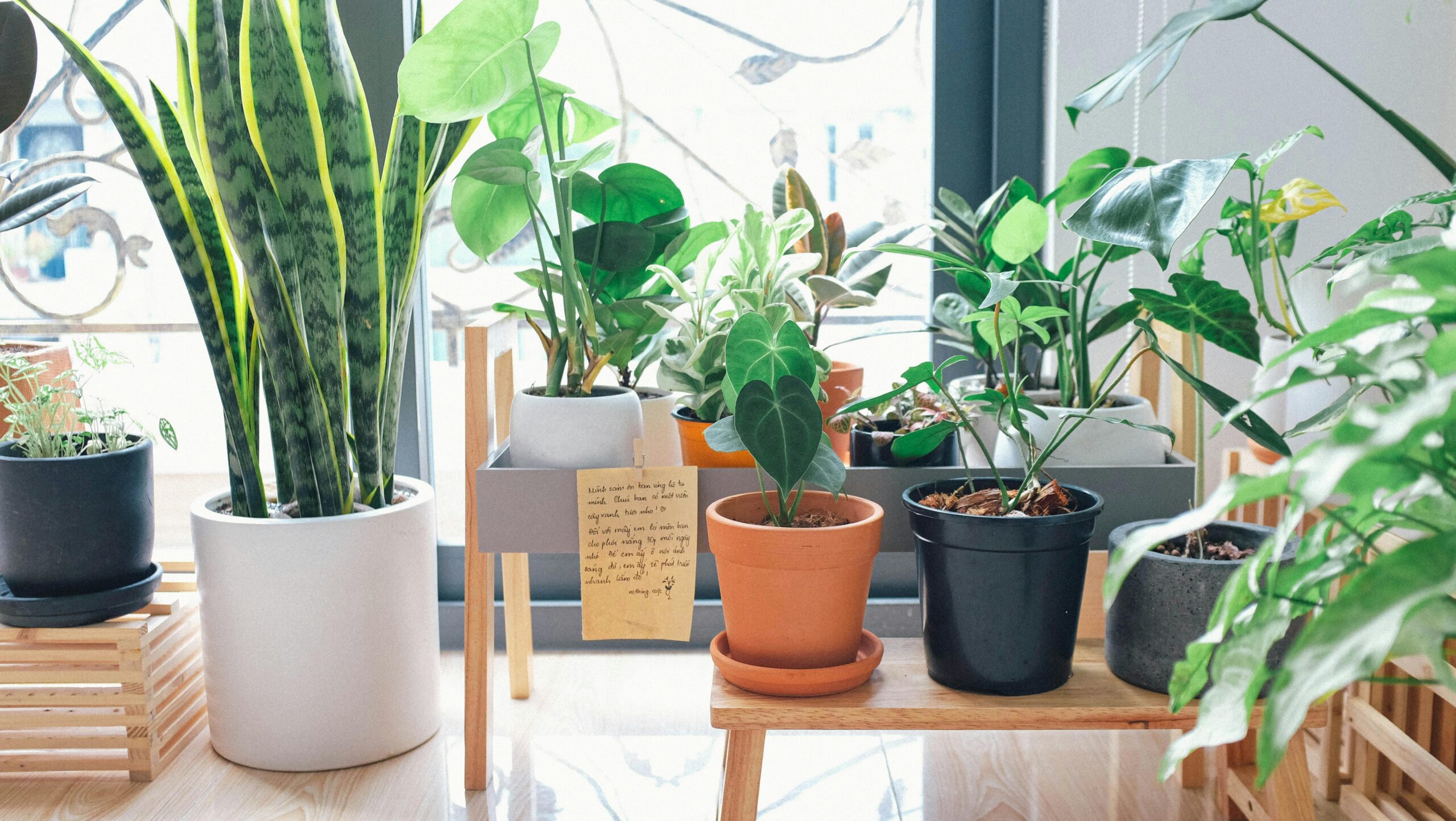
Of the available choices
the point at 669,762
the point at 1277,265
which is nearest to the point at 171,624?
the point at 669,762

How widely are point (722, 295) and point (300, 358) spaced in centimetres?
49

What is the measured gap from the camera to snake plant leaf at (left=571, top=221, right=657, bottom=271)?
1.14 m

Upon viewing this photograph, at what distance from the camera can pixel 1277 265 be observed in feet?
3.26

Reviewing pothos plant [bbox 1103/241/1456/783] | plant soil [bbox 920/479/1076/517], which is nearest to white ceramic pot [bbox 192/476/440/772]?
plant soil [bbox 920/479/1076/517]

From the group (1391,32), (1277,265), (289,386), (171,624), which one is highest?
(1391,32)

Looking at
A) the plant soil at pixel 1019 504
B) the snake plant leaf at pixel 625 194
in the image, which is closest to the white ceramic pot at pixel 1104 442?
the plant soil at pixel 1019 504

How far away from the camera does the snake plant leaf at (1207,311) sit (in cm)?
83

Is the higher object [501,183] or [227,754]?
[501,183]

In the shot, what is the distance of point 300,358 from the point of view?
1.19 metres

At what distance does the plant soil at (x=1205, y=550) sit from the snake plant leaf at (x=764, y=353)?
0.33 metres

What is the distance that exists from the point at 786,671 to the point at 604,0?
3.82 feet

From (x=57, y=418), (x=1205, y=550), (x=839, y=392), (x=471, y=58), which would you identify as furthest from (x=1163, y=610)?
(x=57, y=418)

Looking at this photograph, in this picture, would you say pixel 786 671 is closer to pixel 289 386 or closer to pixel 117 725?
pixel 289 386

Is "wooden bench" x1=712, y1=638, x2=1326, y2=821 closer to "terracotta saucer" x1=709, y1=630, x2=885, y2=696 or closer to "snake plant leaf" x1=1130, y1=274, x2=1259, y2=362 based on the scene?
"terracotta saucer" x1=709, y1=630, x2=885, y2=696
